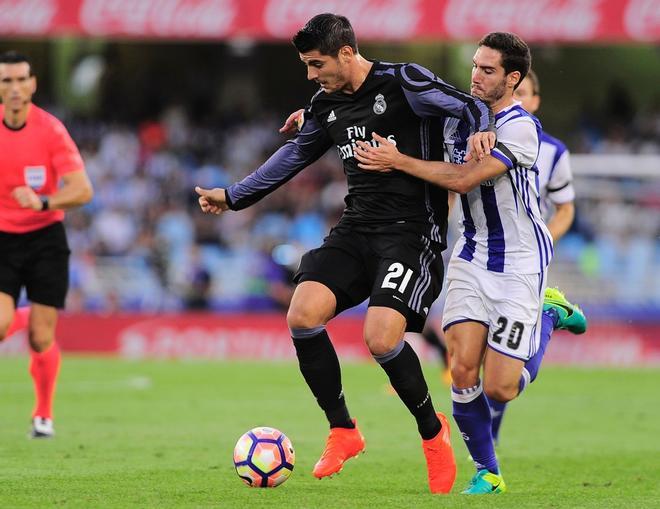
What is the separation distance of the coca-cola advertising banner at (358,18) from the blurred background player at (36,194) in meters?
10.9

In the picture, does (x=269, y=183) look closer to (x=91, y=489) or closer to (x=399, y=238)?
(x=399, y=238)

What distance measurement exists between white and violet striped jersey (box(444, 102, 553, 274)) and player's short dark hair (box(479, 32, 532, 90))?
210 millimetres

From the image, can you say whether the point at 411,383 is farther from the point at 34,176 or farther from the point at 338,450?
the point at 34,176

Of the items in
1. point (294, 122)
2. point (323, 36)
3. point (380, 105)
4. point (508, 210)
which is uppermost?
point (323, 36)

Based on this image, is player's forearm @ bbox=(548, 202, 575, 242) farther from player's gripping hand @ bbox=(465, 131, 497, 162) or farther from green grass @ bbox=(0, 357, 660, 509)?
player's gripping hand @ bbox=(465, 131, 497, 162)

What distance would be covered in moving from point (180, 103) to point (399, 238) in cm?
2108

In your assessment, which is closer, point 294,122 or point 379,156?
point 379,156

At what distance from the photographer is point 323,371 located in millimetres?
7215

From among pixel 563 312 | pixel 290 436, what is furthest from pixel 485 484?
pixel 290 436

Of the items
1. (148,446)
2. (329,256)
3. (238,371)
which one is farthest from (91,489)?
(238,371)

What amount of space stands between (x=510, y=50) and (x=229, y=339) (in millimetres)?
14177

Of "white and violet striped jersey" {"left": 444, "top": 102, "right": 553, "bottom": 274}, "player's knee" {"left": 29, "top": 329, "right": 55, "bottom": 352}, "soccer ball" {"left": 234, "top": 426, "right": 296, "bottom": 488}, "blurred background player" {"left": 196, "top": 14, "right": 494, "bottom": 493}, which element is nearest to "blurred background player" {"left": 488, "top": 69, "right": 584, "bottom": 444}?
"white and violet striped jersey" {"left": 444, "top": 102, "right": 553, "bottom": 274}

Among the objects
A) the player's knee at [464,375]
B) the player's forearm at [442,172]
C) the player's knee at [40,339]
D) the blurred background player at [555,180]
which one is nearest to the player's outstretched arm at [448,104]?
the player's forearm at [442,172]

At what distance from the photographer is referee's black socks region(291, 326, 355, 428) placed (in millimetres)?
7176
